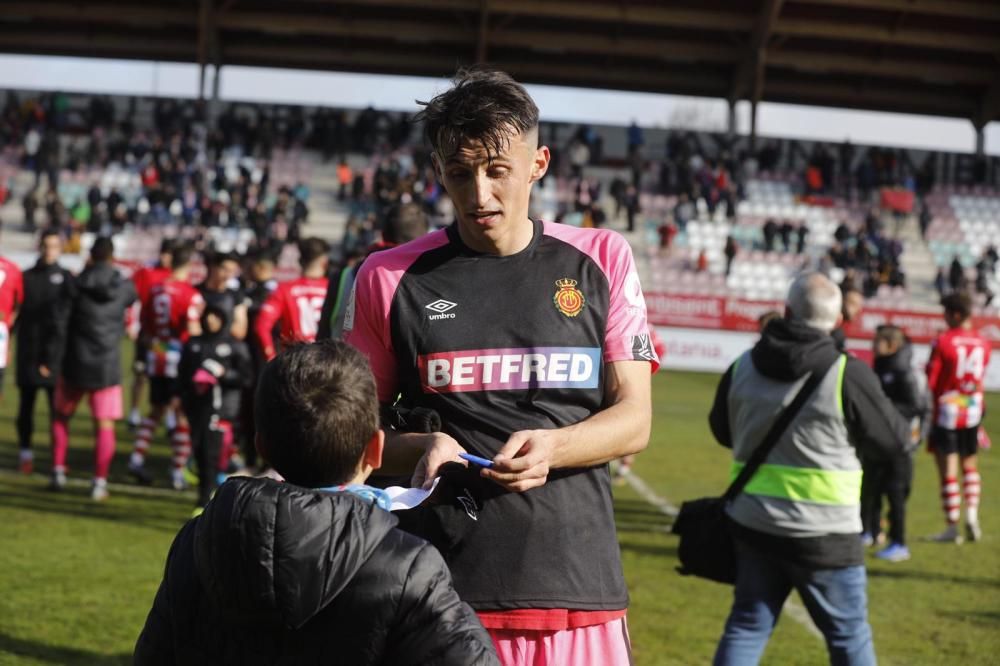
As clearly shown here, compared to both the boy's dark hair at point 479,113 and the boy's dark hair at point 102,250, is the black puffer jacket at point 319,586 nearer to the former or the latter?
the boy's dark hair at point 479,113

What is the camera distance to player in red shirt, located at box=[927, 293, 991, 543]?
9.89 metres

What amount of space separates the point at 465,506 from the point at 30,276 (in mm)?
8874

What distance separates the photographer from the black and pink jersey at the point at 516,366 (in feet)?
8.52

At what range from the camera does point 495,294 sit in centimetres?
267

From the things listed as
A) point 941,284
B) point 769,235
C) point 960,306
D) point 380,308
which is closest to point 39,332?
point 960,306

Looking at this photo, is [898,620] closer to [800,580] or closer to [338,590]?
[800,580]

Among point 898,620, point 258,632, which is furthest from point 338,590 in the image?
point 898,620

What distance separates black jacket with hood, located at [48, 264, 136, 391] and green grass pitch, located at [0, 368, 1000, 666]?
0.99 metres

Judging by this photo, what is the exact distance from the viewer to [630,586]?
7.65m

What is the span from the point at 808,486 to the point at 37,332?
7.52 meters

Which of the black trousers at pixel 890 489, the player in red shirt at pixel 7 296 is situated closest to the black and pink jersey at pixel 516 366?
the black trousers at pixel 890 489

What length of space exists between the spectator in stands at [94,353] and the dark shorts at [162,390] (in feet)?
3.32

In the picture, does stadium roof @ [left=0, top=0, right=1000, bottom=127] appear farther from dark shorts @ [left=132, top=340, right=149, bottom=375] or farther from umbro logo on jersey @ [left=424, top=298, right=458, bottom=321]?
umbro logo on jersey @ [left=424, top=298, right=458, bottom=321]

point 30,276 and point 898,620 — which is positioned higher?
point 30,276
